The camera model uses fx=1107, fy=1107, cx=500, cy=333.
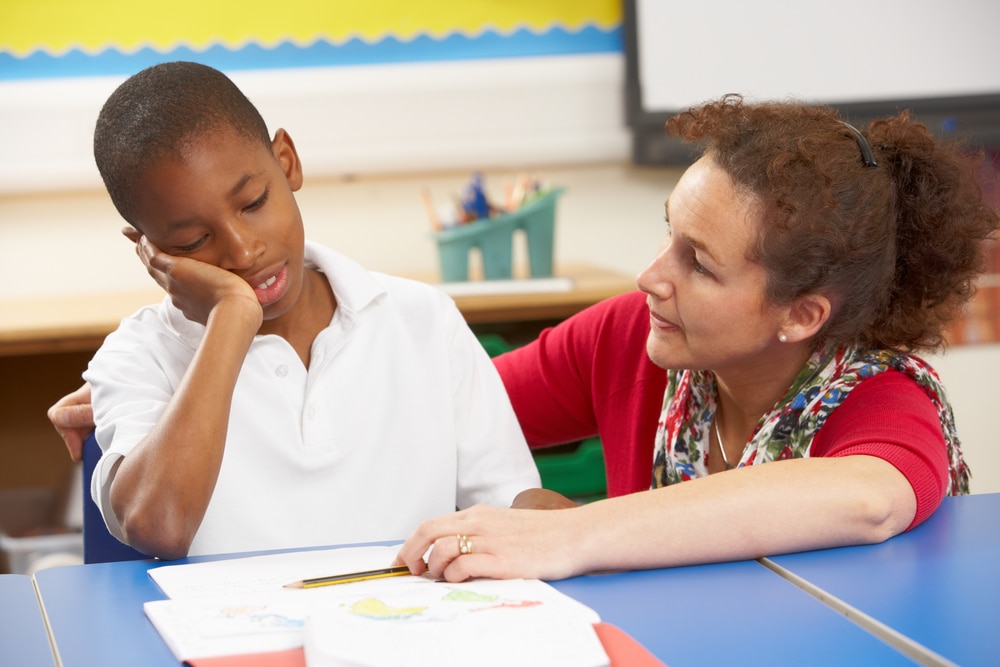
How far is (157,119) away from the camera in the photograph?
112 cm

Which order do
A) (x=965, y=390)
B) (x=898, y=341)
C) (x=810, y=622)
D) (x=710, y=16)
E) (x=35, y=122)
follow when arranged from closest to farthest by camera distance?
1. (x=810, y=622)
2. (x=898, y=341)
3. (x=35, y=122)
4. (x=710, y=16)
5. (x=965, y=390)

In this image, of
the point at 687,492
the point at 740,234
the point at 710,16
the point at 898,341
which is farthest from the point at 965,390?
the point at 687,492

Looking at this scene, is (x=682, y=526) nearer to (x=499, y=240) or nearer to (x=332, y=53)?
(x=499, y=240)

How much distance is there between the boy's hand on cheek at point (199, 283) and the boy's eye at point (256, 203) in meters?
0.07

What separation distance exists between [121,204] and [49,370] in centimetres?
142

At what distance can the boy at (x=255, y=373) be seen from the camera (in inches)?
43.1

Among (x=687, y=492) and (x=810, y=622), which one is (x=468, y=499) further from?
(x=810, y=622)

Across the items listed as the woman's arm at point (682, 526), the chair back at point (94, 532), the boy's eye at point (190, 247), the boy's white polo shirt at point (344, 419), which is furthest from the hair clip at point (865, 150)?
the chair back at point (94, 532)

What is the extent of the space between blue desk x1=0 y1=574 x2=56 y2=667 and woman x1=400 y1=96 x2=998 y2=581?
0.38 m

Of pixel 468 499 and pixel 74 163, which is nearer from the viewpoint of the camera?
pixel 468 499

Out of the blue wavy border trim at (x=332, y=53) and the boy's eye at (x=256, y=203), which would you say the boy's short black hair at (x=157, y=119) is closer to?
the boy's eye at (x=256, y=203)

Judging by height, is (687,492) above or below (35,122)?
below

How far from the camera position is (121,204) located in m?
1.16

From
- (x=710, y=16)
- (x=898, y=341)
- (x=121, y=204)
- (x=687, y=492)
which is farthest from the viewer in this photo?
(x=710, y=16)
